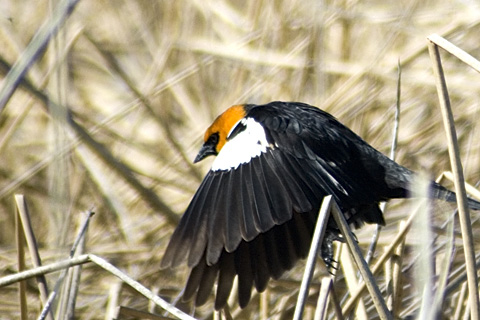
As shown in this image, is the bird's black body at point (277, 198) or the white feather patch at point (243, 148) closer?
the bird's black body at point (277, 198)

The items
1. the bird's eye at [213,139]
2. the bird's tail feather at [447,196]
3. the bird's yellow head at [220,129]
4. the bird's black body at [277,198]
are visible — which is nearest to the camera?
the bird's black body at [277,198]

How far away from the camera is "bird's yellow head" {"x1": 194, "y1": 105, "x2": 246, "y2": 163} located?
10.5 ft

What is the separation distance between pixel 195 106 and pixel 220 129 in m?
0.97

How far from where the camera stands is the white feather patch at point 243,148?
2590mm

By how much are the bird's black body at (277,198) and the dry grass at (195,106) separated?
2.12ft

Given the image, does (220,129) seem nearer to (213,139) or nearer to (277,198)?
(213,139)

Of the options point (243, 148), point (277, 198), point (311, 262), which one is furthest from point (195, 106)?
point (311, 262)

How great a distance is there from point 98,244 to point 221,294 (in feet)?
4.56

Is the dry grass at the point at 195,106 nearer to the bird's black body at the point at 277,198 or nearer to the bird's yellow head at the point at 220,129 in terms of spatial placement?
the bird's yellow head at the point at 220,129

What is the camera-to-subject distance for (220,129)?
3312 mm

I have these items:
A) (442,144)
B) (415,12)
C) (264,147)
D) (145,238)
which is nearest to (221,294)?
(264,147)

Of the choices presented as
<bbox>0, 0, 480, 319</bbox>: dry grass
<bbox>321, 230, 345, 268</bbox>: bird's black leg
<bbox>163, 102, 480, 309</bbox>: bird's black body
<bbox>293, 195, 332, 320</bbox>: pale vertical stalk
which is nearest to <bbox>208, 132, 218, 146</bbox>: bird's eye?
<bbox>0, 0, 480, 319</bbox>: dry grass

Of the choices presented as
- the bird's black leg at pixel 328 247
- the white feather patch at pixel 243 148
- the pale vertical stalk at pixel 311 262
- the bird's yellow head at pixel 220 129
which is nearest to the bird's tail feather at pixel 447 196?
the bird's black leg at pixel 328 247

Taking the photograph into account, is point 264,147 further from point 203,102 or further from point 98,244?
point 203,102
